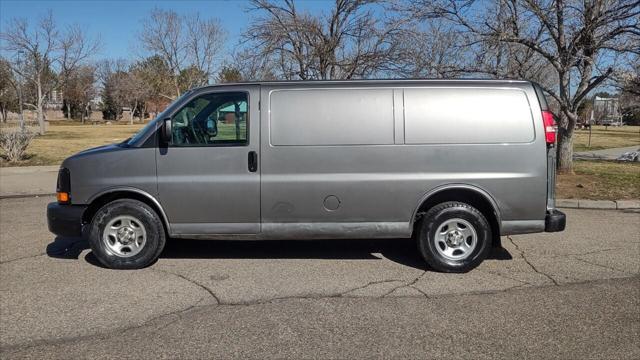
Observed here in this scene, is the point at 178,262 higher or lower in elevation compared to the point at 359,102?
lower

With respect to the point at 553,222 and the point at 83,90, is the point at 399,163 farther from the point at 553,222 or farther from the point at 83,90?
the point at 83,90

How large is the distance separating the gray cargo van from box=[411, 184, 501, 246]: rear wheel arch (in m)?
0.02

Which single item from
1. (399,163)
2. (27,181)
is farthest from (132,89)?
(399,163)

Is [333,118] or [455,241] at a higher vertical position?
[333,118]

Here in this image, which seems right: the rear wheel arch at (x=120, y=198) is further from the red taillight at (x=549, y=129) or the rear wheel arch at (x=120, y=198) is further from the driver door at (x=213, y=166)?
the red taillight at (x=549, y=129)

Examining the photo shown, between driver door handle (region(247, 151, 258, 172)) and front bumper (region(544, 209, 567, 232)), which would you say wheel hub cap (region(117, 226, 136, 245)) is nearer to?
driver door handle (region(247, 151, 258, 172))

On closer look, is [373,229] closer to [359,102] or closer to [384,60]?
[359,102]

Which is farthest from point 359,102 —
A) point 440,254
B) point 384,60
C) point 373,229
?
point 384,60

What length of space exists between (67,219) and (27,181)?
26.1 feet

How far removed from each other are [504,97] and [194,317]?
3.65 m

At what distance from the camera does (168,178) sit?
17.0 ft

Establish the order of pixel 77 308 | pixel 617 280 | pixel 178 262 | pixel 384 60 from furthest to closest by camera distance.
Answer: pixel 384 60
pixel 178 262
pixel 617 280
pixel 77 308

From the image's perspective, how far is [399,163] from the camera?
5.15 m

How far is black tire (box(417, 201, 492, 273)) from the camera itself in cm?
518
